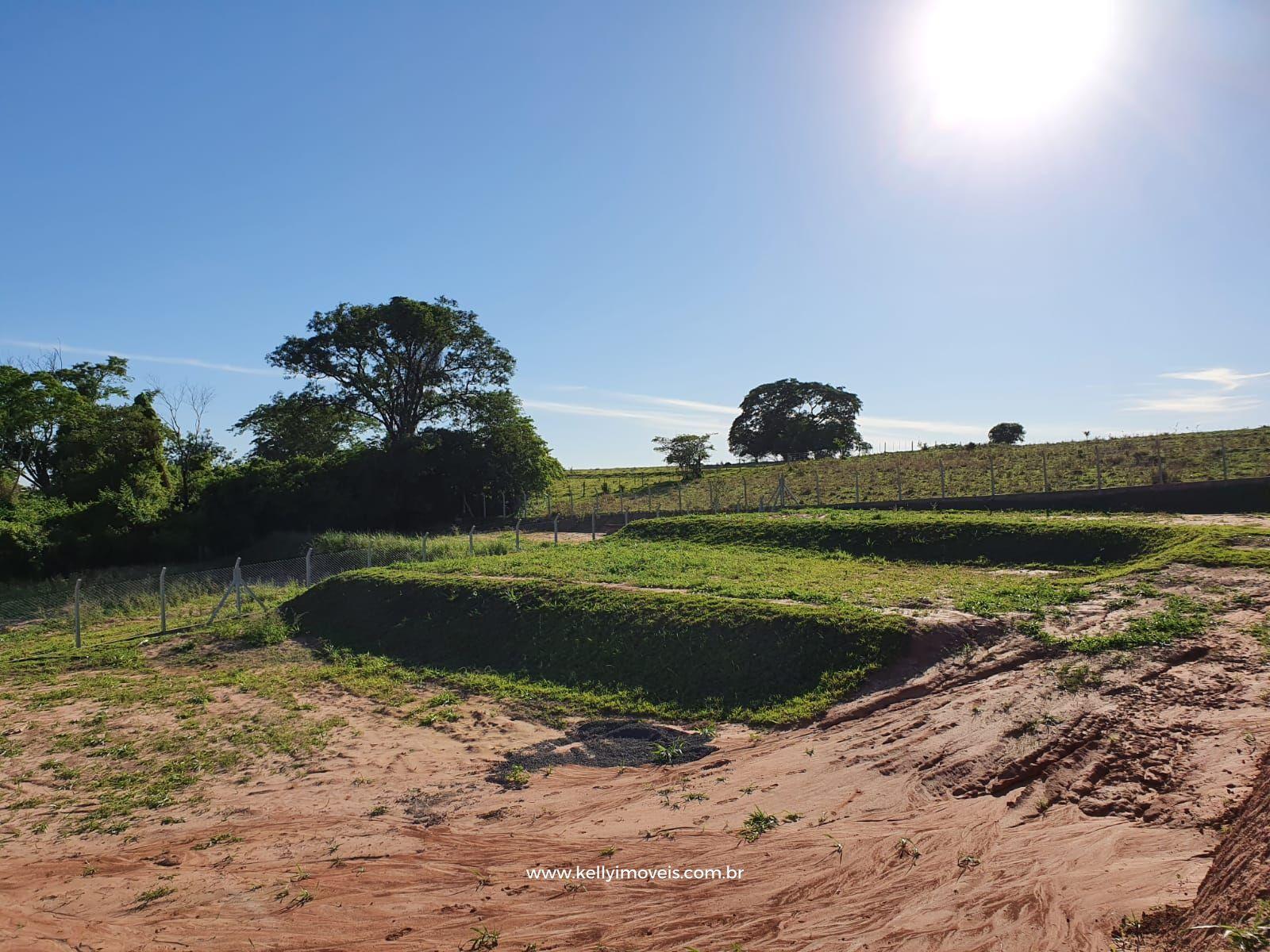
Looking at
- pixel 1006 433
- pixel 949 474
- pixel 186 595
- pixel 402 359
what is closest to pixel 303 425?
pixel 402 359

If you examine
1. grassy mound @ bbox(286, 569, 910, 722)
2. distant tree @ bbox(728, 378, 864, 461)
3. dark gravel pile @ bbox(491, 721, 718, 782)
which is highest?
distant tree @ bbox(728, 378, 864, 461)

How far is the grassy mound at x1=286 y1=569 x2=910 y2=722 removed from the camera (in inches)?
412

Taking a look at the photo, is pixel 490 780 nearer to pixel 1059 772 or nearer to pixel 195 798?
pixel 195 798

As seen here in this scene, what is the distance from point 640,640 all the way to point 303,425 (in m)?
39.0

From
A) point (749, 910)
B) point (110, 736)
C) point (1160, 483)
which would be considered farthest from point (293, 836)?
point (1160, 483)

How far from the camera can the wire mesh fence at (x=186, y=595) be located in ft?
61.8

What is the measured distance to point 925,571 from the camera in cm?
1669

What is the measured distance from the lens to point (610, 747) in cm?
946

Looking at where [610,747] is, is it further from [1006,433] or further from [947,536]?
[1006,433]

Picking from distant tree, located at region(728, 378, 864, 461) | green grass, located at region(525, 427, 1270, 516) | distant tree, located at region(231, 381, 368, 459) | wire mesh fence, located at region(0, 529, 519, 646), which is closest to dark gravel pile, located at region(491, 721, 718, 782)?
wire mesh fence, located at region(0, 529, 519, 646)

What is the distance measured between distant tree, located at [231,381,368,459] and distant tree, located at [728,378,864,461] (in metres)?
33.2

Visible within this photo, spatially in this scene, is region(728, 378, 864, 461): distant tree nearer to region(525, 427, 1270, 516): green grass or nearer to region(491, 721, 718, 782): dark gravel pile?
region(525, 427, 1270, 516): green grass

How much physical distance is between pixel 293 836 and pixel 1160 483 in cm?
2801

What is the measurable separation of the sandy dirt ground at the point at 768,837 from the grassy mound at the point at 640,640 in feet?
2.85
